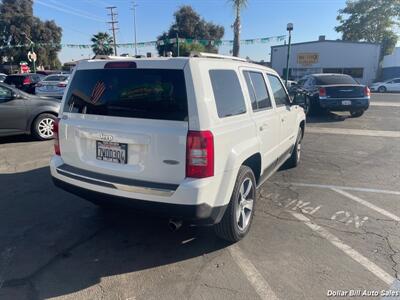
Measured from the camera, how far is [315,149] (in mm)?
7879

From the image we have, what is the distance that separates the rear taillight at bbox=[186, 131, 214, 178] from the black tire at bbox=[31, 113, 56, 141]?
21.7 feet

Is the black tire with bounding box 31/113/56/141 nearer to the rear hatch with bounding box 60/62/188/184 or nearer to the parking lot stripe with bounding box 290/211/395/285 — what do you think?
the rear hatch with bounding box 60/62/188/184

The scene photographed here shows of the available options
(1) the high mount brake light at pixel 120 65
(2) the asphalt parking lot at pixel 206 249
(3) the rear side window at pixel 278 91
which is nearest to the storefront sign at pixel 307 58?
(2) the asphalt parking lot at pixel 206 249

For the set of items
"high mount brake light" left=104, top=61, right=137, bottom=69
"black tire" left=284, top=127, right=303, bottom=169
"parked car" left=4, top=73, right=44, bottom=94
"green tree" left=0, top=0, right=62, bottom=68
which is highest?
"green tree" left=0, top=0, right=62, bottom=68

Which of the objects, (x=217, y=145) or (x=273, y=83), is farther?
(x=273, y=83)

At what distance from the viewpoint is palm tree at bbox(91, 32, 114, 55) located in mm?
52594

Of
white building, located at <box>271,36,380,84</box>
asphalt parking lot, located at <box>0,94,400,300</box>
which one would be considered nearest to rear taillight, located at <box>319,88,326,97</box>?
asphalt parking lot, located at <box>0,94,400,300</box>

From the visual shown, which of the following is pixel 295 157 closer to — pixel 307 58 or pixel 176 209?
pixel 176 209

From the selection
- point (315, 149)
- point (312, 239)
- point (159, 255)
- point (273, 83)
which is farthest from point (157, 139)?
point (315, 149)

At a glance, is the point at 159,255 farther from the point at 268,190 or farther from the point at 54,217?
the point at 268,190

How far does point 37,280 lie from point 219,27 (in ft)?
199

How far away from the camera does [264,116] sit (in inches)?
155

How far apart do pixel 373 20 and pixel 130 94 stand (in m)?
60.2

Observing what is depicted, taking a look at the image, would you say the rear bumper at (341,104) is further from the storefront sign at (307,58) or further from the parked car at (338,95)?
the storefront sign at (307,58)
